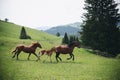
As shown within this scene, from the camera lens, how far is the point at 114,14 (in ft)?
157

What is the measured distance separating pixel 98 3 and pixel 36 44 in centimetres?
2640

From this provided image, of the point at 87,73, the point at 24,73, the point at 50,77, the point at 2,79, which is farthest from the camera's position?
the point at 87,73

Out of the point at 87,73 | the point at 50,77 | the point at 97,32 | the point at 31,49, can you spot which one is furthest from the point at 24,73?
the point at 97,32

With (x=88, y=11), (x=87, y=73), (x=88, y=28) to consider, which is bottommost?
(x=87, y=73)

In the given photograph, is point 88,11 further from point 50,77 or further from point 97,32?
point 50,77

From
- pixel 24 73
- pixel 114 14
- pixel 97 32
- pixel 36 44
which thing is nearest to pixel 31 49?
pixel 36 44

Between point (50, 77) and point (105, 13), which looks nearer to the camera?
point (50, 77)

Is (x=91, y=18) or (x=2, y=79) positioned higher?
(x=91, y=18)

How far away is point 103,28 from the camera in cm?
4694

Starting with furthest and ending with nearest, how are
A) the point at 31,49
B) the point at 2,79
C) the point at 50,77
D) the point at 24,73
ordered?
the point at 31,49 < the point at 24,73 < the point at 50,77 < the point at 2,79

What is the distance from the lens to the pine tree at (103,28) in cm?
4688

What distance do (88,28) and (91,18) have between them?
2.19 m

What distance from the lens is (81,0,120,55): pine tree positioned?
46.9m

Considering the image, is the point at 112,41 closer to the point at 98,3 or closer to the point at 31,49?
the point at 98,3
